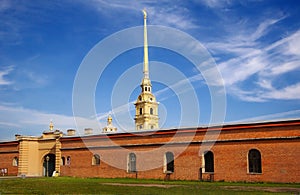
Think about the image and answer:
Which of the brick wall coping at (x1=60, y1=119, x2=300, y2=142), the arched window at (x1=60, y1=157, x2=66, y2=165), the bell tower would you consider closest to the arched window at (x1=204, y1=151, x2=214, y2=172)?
the brick wall coping at (x1=60, y1=119, x2=300, y2=142)

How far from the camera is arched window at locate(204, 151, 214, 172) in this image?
29.6m

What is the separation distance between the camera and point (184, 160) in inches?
1207

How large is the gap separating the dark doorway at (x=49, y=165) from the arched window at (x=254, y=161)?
2437 cm

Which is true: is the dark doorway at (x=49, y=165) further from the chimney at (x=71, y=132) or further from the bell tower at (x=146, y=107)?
the bell tower at (x=146, y=107)

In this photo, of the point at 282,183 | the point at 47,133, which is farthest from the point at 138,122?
the point at 282,183

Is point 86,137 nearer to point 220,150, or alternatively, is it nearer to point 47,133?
point 47,133

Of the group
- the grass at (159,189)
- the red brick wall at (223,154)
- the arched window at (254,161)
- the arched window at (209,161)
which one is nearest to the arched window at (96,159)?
the red brick wall at (223,154)

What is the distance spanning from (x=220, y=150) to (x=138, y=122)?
5361cm

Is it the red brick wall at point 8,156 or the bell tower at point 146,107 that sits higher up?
the bell tower at point 146,107

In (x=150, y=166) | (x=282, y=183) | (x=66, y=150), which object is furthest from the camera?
(x=66, y=150)

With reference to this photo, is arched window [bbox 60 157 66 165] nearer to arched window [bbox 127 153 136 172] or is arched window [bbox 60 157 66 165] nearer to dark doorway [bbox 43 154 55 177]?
dark doorway [bbox 43 154 55 177]

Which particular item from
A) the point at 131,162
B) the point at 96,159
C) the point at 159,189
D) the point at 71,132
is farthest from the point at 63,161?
the point at 159,189

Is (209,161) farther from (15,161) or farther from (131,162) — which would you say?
(15,161)

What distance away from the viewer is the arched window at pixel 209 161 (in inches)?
1166
